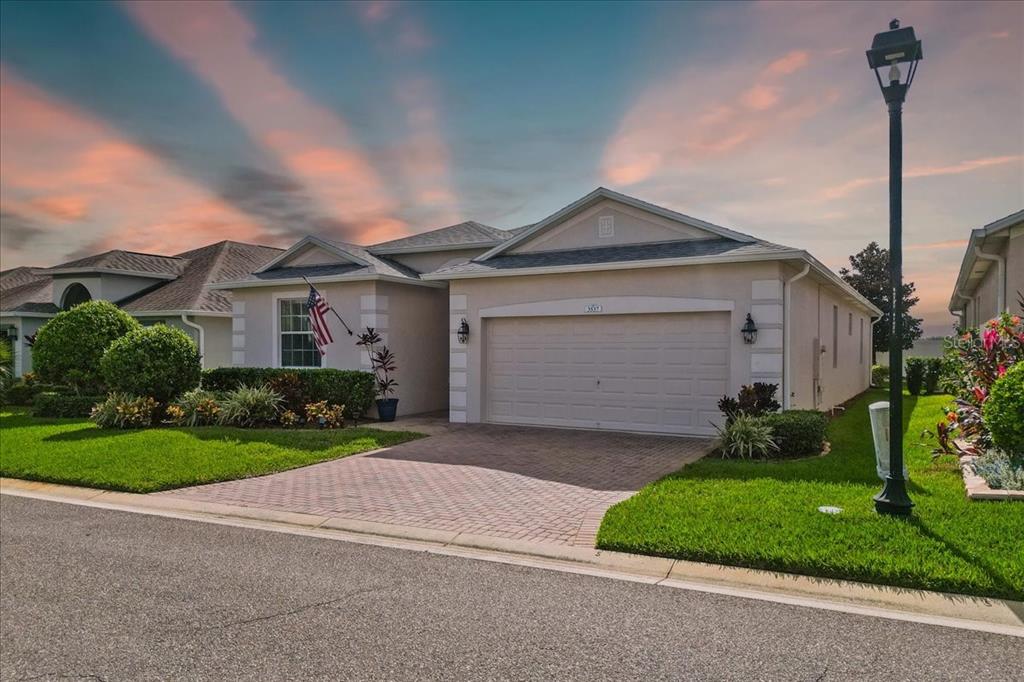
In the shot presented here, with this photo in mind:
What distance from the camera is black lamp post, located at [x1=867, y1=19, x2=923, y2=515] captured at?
21.8 feet

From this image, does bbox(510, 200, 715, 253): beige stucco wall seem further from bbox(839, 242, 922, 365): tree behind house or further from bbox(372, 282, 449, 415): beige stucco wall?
bbox(839, 242, 922, 365): tree behind house

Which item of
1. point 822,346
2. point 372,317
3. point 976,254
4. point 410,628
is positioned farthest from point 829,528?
point 372,317

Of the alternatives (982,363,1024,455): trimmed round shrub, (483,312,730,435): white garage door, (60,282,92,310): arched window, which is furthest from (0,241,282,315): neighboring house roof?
(982,363,1024,455): trimmed round shrub

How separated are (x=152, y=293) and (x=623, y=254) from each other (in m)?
19.5

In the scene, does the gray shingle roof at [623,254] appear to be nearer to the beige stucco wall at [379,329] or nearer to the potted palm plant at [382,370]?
the beige stucco wall at [379,329]

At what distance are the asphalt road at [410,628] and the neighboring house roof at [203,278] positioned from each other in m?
17.7

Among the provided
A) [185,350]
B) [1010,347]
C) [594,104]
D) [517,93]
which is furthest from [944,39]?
[185,350]

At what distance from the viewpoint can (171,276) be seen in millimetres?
26500

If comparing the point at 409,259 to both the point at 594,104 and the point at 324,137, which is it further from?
the point at 594,104

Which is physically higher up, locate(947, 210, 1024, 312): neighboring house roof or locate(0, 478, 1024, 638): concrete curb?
locate(947, 210, 1024, 312): neighboring house roof

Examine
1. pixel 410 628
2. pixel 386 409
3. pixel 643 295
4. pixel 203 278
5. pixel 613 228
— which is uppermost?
pixel 613 228

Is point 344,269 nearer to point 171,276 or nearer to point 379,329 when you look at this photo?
point 379,329

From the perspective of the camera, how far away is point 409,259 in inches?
775

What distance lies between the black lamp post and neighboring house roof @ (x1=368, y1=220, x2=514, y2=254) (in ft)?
41.7
